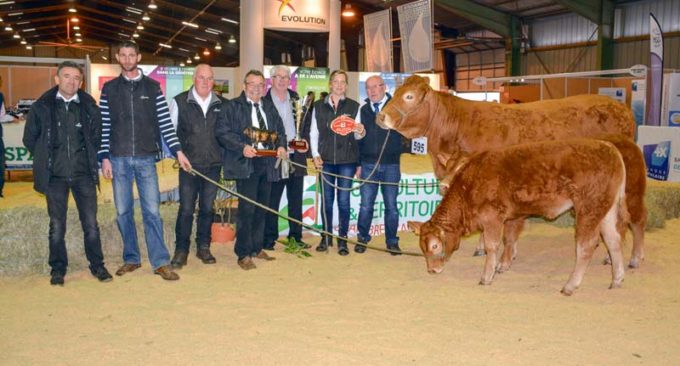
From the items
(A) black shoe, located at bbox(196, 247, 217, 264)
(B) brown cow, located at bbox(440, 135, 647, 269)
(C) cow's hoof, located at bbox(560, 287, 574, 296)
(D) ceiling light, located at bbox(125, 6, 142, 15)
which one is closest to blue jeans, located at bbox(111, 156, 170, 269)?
(A) black shoe, located at bbox(196, 247, 217, 264)

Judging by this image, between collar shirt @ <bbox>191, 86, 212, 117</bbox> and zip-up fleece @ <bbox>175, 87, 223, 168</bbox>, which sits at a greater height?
collar shirt @ <bbox>191, 86, 212, 117</bbox>

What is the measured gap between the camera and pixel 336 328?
4.57 m

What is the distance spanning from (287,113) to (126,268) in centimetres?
227

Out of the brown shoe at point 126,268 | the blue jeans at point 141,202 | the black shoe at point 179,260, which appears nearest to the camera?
the blue jeans at point 141,202

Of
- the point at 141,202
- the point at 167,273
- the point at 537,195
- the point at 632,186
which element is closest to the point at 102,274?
the point at 167,273

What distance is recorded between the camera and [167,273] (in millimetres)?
5867

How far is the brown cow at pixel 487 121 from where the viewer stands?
643cm

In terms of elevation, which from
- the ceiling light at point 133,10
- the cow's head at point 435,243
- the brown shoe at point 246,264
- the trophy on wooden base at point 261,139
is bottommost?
the brown shoe at point 246,264

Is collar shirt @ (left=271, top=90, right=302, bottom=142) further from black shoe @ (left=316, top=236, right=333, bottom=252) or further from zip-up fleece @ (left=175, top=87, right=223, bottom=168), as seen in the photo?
black shoe @ (left=316, top=236, right=333, bottom=252)

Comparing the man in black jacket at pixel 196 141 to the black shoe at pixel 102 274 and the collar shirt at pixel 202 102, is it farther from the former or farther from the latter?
the black shoe at pixel 102 274

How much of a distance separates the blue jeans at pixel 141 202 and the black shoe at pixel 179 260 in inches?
10.1

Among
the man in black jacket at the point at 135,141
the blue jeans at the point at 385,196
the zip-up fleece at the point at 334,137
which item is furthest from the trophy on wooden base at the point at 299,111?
the man in black jacket at the point at 135,141

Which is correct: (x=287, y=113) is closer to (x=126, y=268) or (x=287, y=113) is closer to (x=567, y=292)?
(x=126, y=268)

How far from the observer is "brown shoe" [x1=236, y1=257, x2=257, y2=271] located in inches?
248
